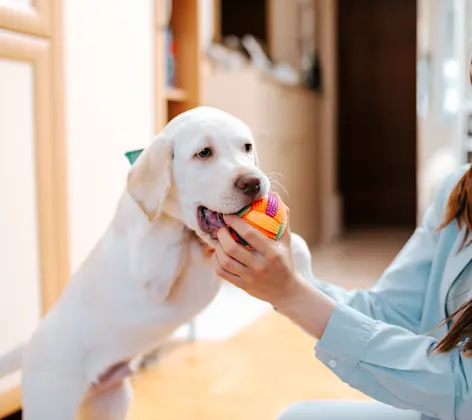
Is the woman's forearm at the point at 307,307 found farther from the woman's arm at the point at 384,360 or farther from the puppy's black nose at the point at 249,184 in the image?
the puppy's black nose at the point at 249,184

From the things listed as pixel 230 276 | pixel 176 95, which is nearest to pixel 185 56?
pixel 176 95

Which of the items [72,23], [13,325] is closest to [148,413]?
[13,325]

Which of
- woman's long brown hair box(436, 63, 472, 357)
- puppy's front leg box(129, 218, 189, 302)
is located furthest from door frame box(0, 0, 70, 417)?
woman's long brown hair box(436, 63, 472, 357)

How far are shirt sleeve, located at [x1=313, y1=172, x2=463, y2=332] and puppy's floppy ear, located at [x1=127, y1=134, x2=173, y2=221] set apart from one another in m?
0.38

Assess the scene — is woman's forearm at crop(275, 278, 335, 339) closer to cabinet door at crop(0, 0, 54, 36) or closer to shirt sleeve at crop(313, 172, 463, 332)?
shirt sleeve at crop(313, 172, 463, 332)

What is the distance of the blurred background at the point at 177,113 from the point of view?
64.9 inches

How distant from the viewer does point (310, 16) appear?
5.68m

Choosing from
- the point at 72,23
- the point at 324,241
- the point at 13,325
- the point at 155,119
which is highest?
the point at 72,23

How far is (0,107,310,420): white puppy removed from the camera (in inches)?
40.9

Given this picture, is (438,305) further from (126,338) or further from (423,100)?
(423,100)

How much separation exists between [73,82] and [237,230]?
1.15 meters

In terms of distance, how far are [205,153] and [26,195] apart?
30.3 inches

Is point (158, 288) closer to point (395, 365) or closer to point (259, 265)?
point (259, 265)

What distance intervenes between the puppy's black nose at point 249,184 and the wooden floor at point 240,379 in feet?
3.56
